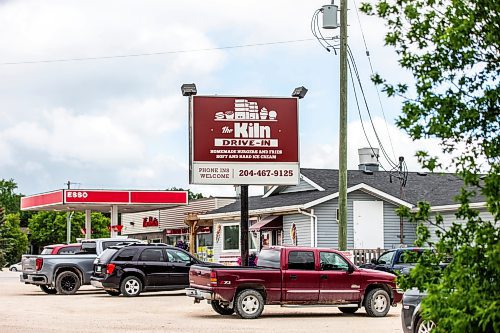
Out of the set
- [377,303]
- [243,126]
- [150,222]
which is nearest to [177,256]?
[243,126]

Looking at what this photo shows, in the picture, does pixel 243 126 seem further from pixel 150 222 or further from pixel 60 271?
pixel 150 222

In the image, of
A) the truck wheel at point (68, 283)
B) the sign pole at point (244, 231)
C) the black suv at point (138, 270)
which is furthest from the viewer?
the sign pole at point (244, 231)

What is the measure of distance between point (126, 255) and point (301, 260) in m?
7.86

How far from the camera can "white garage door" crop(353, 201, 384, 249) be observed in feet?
123

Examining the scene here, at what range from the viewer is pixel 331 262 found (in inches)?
834

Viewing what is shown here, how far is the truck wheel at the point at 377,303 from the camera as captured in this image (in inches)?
834

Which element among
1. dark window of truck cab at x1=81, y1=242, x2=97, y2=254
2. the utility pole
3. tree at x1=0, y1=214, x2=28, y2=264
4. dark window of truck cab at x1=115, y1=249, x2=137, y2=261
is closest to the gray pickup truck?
dark window of truck cab at x1=81, y1=242, x2=97, y2=254

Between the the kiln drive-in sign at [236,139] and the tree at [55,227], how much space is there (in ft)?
217

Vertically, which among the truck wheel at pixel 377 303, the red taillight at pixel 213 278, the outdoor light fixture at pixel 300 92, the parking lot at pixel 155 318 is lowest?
the parking lot at pixel 155 318

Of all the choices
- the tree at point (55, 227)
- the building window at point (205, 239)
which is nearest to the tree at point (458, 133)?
the building window at point (205, 239)

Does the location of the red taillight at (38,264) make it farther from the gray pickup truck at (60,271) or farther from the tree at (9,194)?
the tree at (9,194)

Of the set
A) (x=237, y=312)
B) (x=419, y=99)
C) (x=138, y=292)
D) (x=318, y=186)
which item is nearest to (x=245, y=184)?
(x=138, y=292)

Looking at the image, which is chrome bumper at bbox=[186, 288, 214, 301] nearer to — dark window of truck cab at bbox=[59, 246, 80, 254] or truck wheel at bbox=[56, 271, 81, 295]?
truck wheel at bbox=[56, 271, 81, 295]

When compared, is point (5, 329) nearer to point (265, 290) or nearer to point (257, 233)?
point (265, 290)
